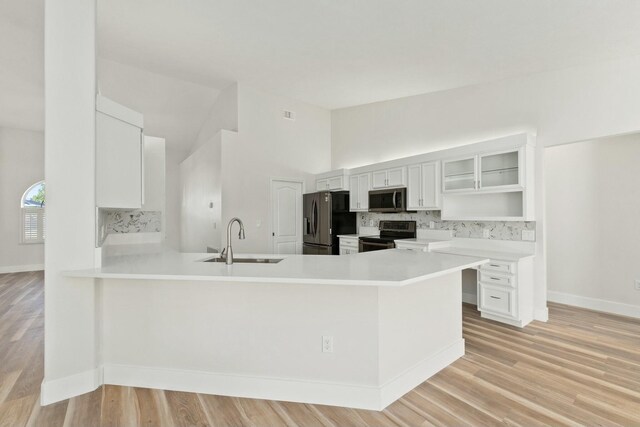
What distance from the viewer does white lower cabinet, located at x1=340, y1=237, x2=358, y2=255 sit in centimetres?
543

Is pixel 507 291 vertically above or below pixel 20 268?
above

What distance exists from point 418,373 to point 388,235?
10.5 feet

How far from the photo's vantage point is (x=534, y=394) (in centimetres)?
224

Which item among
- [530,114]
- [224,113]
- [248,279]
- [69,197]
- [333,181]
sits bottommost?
[248,279]

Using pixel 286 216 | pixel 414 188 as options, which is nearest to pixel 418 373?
pixel 414 188

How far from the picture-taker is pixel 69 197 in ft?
7.28

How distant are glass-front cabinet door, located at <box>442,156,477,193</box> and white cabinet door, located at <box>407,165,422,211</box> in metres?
0.37

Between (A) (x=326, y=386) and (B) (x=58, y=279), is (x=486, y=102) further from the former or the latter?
(B) (x=58, y=279)

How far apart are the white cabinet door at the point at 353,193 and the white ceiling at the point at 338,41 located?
1461 mm

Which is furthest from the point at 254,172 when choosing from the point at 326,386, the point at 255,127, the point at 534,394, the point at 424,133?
the point at 534,394

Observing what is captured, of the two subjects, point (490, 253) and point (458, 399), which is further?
point (490, 253)

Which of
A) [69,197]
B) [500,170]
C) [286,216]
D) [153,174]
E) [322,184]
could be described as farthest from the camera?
[322,184]

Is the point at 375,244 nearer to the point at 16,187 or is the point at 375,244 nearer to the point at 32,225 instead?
the point at 32,225

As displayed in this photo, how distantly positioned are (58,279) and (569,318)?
516 centimetres
